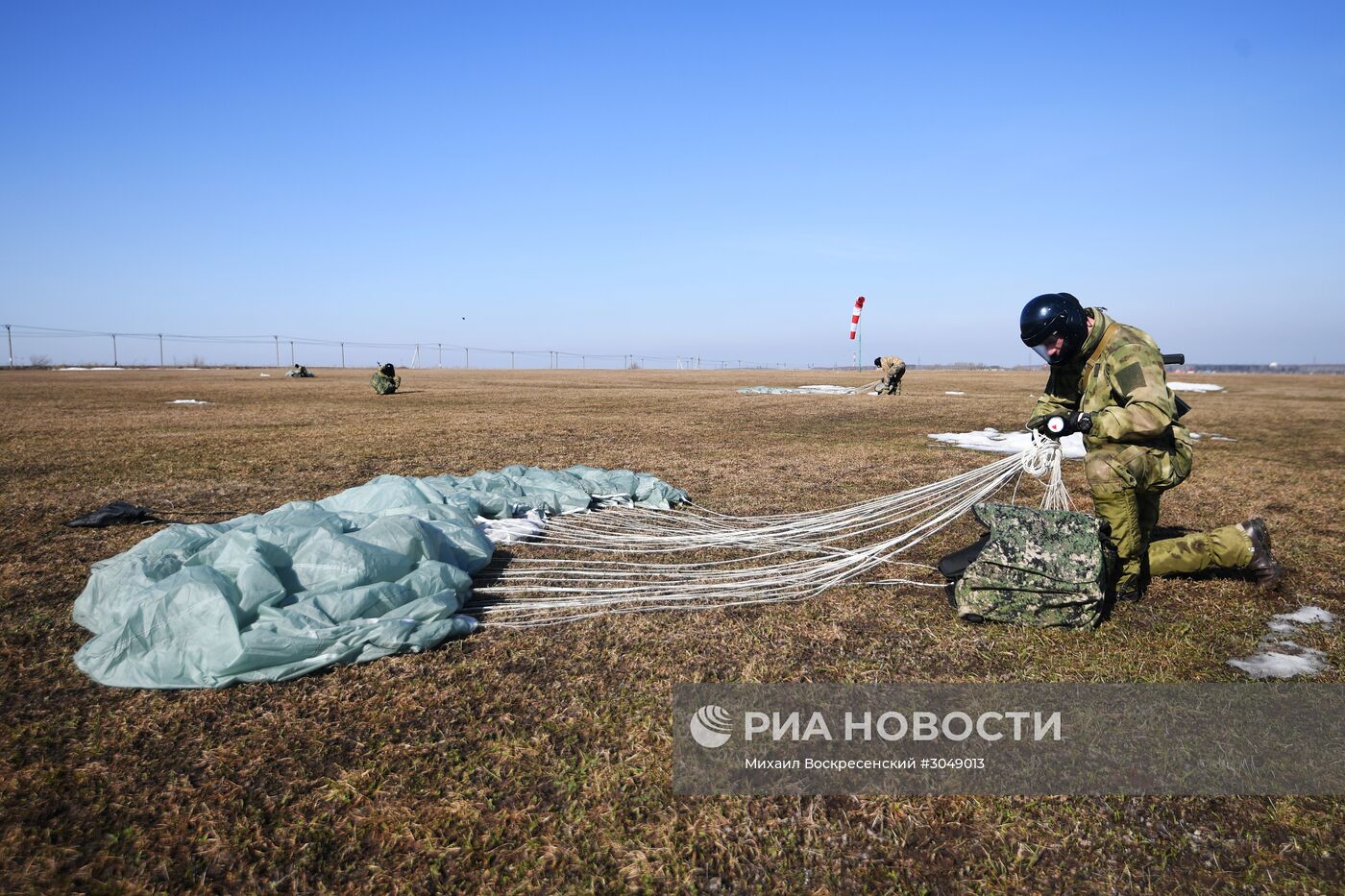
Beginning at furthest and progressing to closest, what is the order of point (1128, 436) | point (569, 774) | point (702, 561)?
1. point (702, 561)
2. point (1128, 436)
3. point (569, 774)

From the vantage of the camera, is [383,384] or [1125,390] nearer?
[1125,390]

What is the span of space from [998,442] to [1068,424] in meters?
7.98

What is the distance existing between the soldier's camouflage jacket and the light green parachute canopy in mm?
3880

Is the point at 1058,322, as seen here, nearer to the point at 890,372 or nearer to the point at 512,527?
the point at 512,527

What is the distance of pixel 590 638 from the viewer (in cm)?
365

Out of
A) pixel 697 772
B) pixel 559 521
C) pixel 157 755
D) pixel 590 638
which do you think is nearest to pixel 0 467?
pixel 559 521

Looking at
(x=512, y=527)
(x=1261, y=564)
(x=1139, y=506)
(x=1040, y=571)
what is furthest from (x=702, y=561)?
(x=1261, y=564)

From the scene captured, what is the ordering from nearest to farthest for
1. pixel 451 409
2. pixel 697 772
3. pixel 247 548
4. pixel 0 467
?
1. pixel 697 772
2. pixel 247 548
3. pixel 0 467
4. pixel 451 409

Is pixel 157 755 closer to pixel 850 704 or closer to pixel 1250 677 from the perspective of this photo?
pixel 850 704

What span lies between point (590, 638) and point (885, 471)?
6.14 meters

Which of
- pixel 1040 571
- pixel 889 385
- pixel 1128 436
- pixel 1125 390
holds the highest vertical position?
pixel 1125 390

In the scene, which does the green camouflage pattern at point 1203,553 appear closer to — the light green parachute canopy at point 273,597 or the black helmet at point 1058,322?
the black helmet at point 1058,322

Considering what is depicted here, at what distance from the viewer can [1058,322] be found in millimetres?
4367

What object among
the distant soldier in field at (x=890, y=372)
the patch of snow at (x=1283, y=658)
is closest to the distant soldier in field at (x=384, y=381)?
the distant soldier in field at (x=890, y=372)
